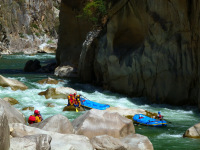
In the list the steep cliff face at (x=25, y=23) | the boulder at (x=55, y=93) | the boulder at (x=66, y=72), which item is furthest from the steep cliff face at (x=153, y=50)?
the steep cliff face at (x=25, y=23)

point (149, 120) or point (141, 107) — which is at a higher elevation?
point (149, 120)

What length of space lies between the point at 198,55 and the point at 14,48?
5255cm

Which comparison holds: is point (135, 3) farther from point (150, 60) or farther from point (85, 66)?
point (85, 66)

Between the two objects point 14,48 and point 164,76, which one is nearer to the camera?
point 164,76

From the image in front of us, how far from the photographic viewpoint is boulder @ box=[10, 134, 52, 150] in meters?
7.41

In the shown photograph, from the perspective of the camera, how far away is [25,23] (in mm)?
72125

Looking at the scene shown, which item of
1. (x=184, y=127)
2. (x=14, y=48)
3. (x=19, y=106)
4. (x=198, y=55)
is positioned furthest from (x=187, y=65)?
(x=14, y=48)

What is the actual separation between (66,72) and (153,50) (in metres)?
13.4

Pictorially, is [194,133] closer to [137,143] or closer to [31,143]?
[137,143]

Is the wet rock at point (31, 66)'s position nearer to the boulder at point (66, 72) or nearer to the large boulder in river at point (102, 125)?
the boulder at point (66, 72)

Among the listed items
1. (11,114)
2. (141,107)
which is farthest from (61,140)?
(141,107)

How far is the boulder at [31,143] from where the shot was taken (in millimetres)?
7405

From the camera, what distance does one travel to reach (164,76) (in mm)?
20125

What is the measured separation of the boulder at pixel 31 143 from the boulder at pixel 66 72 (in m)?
24.1
